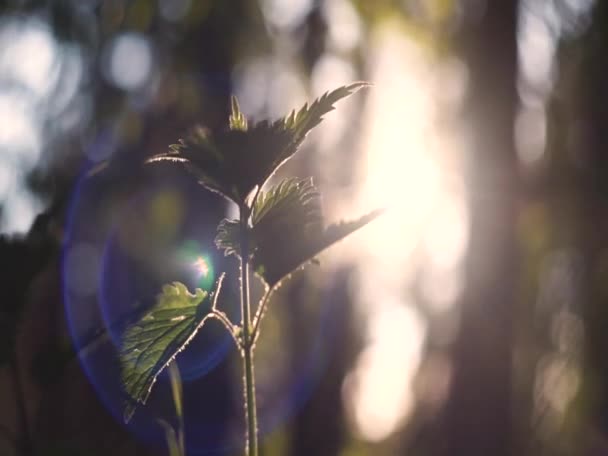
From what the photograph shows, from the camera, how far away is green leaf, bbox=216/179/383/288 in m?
0.83

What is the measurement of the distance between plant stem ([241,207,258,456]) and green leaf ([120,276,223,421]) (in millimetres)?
44

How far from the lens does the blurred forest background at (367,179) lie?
3.31 meters

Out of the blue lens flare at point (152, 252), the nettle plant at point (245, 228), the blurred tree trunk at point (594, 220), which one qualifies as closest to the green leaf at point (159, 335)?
the nettle plant at point (245, 228)

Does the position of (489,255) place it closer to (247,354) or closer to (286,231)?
(286,231)

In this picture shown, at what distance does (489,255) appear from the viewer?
3.74 meters

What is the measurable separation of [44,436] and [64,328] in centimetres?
72

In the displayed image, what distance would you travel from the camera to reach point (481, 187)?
12.8 feet

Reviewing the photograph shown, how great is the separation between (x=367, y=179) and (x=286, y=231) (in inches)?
180

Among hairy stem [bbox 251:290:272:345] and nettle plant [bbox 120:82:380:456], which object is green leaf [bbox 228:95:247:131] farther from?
hairy stem [bbox 251:290:272:345]

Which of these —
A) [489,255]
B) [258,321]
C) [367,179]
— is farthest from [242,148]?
[367,179]

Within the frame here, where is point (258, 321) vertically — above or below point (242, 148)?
below

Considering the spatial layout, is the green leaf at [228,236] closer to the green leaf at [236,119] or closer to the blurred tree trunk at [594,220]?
the green leaf at [236,119]

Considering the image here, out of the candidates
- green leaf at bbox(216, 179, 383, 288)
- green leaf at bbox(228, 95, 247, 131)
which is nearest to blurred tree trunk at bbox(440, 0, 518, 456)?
green leaf at bbox(216, 179, 383, 288)

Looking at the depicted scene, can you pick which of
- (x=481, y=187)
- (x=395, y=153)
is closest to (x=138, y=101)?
(x=395, y=153)
